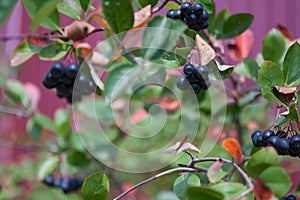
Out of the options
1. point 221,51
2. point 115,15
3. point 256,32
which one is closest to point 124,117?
point 221,51

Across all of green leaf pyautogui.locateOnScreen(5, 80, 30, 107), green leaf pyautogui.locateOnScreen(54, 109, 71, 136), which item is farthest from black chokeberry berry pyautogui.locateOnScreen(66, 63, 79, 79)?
Result: green leaf pyautogui.locateOnScreen(5, 80, 30, 107)

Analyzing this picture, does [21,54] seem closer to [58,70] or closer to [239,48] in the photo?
[58,70]

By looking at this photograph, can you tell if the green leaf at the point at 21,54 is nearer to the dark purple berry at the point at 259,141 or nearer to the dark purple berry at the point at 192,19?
the dark purple berry at the point at 192,19

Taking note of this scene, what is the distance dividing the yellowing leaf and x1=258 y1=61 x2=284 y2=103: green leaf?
0.26ft

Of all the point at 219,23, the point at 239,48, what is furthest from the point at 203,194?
the point at 239,48

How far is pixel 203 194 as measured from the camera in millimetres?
508

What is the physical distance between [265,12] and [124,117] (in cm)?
204

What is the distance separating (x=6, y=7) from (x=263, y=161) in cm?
34

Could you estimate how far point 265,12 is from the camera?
10.3 feet

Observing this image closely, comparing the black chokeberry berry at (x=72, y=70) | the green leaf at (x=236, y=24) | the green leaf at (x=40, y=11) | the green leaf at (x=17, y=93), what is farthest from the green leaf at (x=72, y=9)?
the green leaf at (x=17, y=93)

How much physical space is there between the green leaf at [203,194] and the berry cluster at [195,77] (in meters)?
0.26

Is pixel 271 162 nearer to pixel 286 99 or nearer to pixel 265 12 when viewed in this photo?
pixel 286 99

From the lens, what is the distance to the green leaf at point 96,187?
67cm

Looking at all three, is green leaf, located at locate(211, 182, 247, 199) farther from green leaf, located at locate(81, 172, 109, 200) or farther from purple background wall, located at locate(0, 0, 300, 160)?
purple background wall, located at locate(0, 0, 300, 160)
